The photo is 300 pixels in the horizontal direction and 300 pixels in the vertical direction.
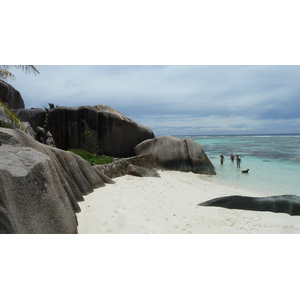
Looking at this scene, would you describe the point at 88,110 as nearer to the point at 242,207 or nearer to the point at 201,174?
the point at 201,174

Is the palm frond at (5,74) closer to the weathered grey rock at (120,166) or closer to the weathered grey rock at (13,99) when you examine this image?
the weathered grey rock at (120,166)

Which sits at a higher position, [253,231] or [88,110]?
[88,110]

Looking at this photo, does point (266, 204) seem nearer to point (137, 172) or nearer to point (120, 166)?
point (137, 172)

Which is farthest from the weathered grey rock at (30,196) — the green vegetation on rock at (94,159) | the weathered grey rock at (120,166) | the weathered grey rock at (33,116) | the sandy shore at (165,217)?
the weathered grey rock at (33,116)

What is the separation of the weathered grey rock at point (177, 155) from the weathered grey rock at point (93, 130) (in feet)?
7.07

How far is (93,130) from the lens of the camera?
13.5 m

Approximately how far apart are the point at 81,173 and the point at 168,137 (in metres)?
7.56

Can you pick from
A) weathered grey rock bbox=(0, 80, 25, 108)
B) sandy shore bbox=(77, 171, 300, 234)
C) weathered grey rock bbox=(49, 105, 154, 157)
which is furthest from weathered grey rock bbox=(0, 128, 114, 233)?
weathered grey rock bbox=(0, 80, 25, 108)

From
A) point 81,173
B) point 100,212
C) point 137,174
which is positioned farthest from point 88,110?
point 100,212

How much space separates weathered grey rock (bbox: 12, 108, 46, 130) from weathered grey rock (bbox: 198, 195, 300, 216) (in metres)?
14.2

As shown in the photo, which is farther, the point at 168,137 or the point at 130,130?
the point at 130,130

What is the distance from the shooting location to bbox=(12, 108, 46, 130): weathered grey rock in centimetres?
1522

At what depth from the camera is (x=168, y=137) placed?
12125 mm

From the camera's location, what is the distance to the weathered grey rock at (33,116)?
15219 millimetres
